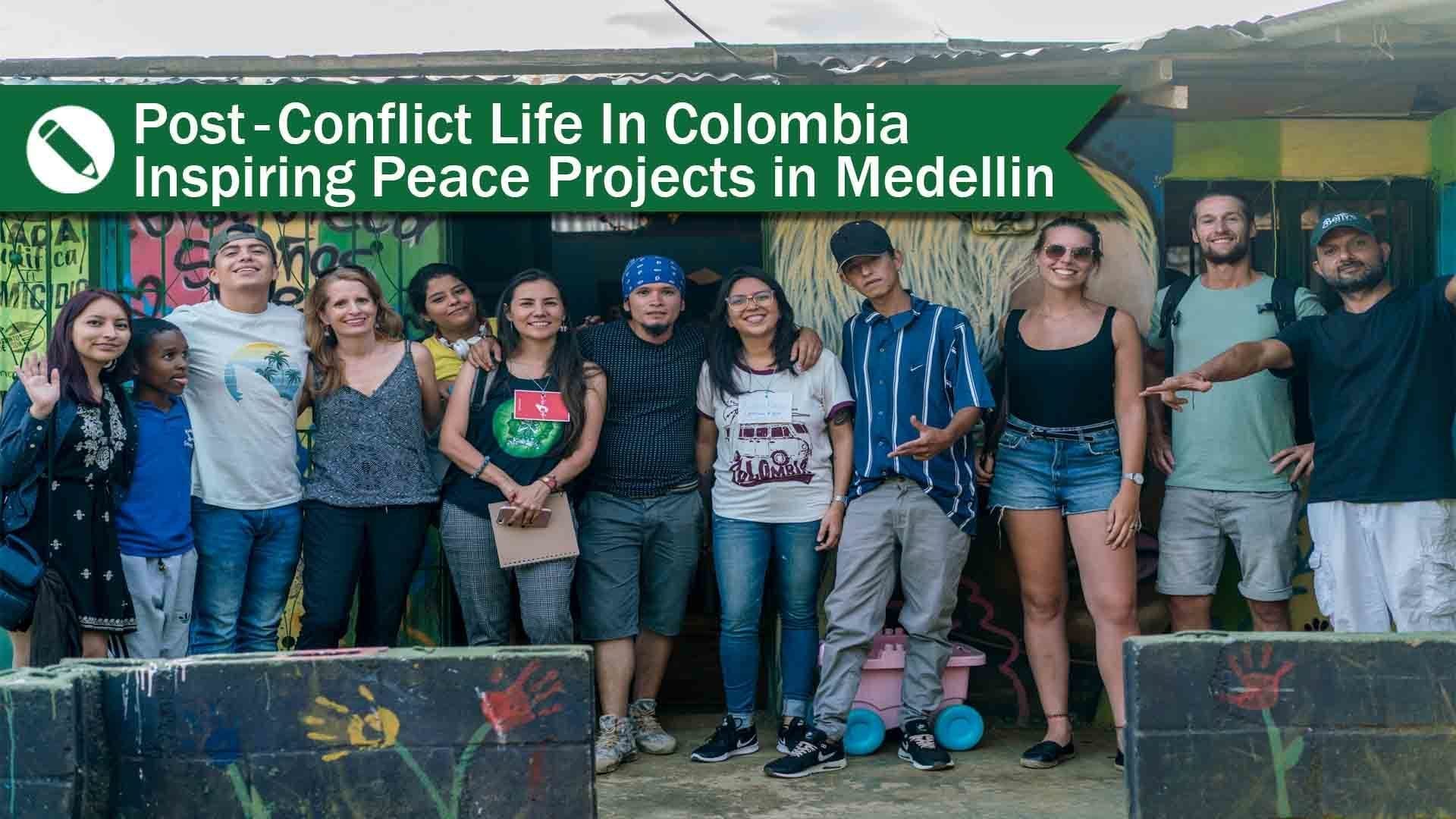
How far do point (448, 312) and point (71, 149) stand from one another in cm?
180

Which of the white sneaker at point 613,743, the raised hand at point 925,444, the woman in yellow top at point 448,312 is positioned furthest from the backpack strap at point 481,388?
the raised hand at point 925,444

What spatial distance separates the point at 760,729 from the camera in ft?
22.0

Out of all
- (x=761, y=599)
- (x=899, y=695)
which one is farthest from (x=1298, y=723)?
(x=761, y=599)

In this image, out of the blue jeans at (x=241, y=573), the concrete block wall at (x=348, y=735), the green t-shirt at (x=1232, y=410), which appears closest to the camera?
the concrete block wall at (x=348, y=735)

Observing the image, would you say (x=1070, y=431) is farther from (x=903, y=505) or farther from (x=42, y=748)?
(x=42, y=748)

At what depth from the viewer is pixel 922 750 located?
238 inches

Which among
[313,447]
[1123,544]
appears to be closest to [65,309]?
[313,447]

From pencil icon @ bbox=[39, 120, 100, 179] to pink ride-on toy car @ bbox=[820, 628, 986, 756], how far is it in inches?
154

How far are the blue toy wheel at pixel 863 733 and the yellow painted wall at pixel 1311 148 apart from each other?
2784mm

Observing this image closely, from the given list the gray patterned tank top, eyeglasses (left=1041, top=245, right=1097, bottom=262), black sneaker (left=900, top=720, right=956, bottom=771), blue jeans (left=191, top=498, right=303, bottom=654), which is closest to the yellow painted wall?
eyeglasses (left=1041, top=245, right=1097, bottom=262)

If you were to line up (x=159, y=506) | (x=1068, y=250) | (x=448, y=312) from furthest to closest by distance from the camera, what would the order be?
(x=448, y=312)
(x=1068, y=250)
(x=159, y=506)

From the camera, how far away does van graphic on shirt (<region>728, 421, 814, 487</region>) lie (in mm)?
6066

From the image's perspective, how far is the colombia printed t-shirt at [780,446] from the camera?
19.9ft

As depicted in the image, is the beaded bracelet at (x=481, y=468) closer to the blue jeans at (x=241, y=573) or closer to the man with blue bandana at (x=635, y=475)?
the man with blue bandana at (x=635, y=475)
